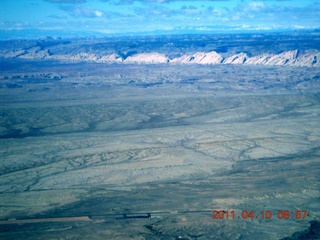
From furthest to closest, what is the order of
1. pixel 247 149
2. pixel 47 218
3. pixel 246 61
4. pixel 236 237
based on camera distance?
pixel 246 61
pixel 247 149
pixel 47 218
pixel 236 237

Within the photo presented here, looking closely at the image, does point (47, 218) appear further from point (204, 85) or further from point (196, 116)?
point (204, 85)

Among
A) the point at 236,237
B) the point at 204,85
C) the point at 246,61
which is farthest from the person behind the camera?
the point at 246,61

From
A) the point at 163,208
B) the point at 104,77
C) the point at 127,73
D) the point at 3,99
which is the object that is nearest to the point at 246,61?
the point at 127,73
